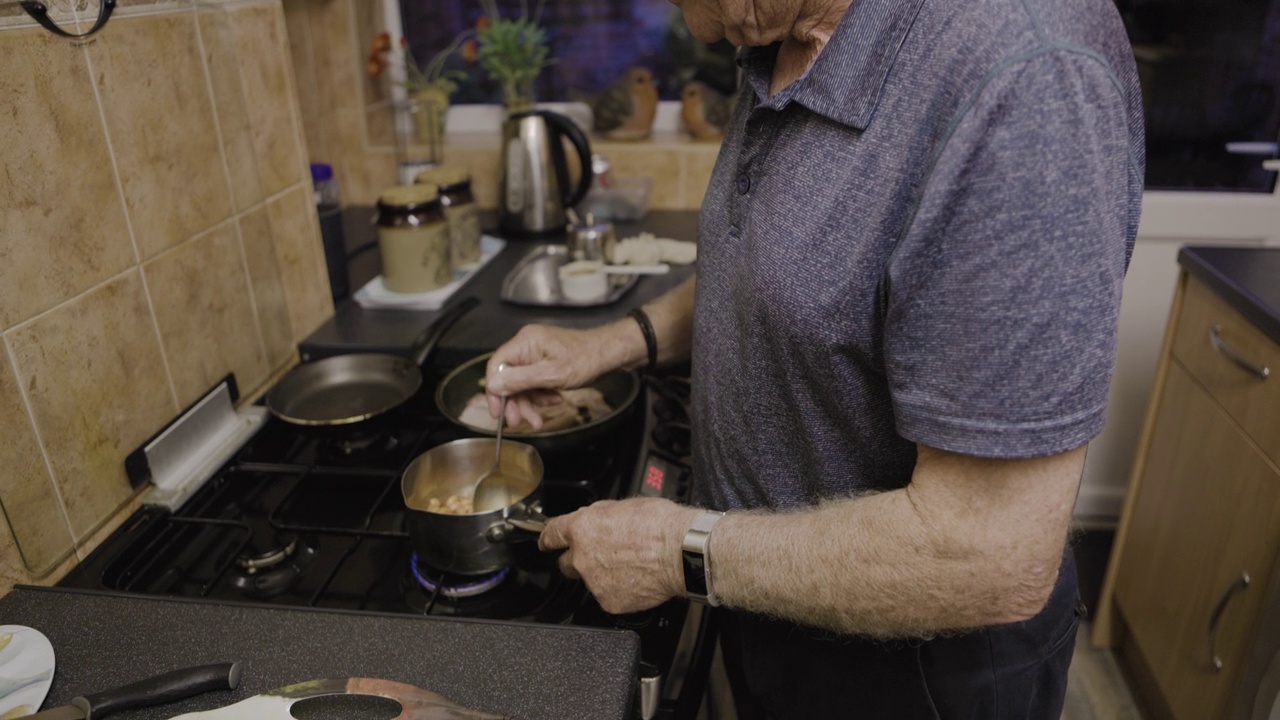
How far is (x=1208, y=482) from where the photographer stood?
1.53m

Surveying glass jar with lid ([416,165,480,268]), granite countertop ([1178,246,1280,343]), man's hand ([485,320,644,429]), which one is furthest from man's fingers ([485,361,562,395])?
granite countertop ([1178,246,1280,343])

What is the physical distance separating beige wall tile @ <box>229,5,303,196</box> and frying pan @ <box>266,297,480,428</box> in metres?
0.27

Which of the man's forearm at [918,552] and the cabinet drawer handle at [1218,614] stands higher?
the man's forearm at [918,552]

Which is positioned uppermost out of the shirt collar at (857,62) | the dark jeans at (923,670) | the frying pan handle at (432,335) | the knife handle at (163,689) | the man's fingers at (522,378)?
the shirt collar at (857,62)

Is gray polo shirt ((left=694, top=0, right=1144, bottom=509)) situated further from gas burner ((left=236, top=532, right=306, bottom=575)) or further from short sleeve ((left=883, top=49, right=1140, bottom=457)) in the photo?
gas burner ((left=236, top=532, right=306, bottom=575))

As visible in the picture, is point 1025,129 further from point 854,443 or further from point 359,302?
point 359,302

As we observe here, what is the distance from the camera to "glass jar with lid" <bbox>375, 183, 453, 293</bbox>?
147 cm

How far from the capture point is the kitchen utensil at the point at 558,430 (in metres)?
1.00

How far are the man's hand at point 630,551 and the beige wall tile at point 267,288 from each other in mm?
646

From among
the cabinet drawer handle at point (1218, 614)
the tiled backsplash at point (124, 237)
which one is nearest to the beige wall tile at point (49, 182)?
the tiled backsplash at point (124, 237)

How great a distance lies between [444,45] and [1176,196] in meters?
1.82

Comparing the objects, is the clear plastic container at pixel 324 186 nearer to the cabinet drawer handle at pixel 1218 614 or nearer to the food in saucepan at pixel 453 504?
the food in saucepan at pixel 453 504

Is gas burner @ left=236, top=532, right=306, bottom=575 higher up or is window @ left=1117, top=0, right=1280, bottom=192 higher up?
window @ left=1117, top=0, right=1280, bottom=192

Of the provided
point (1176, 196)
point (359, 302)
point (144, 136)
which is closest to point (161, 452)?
point (144, 136)
